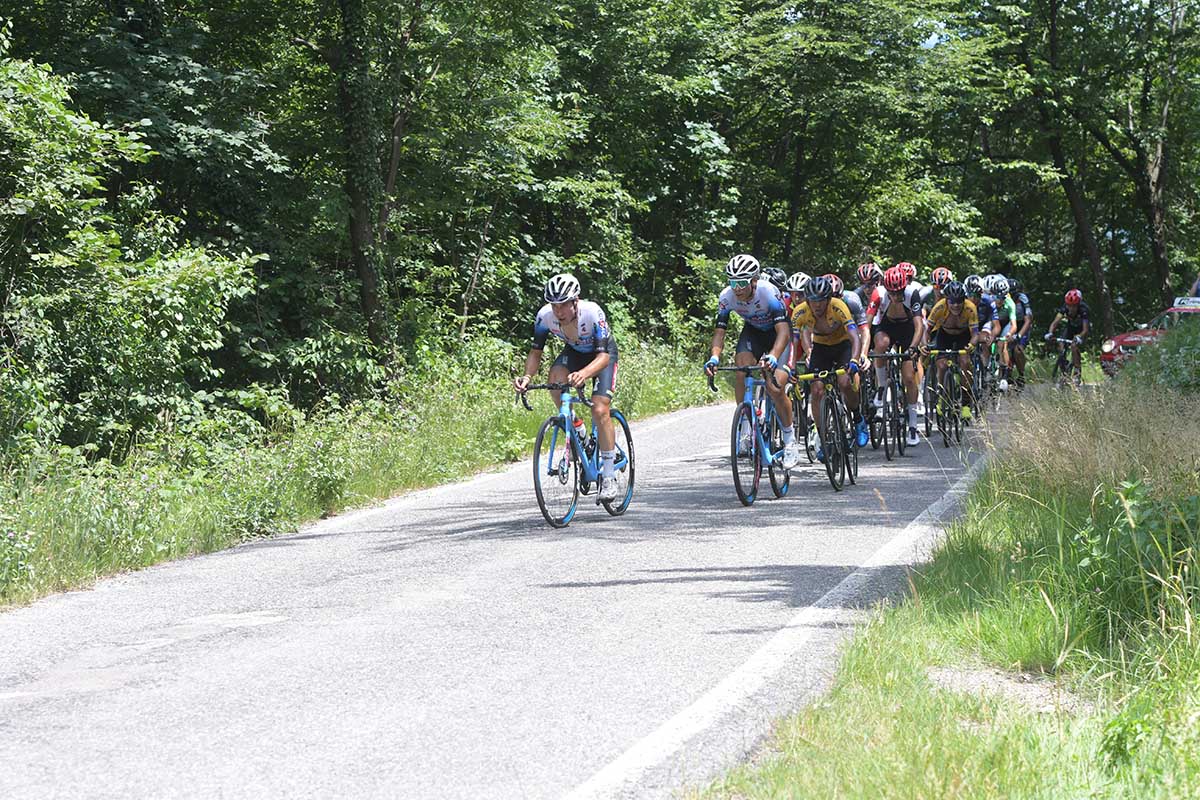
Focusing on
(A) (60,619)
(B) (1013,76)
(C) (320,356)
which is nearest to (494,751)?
(A) (60,619)

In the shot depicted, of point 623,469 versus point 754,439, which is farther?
point 754,439

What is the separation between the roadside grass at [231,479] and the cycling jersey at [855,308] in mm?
3675

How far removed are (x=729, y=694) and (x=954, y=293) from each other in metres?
12.2

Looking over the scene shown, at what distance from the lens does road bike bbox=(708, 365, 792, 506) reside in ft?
37.4

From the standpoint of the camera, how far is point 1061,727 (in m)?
4.59

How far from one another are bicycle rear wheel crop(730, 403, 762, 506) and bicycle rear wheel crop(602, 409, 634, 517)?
87cm

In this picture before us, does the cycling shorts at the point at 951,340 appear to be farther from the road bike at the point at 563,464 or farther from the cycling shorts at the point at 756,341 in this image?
the road bike at the point at 563,464

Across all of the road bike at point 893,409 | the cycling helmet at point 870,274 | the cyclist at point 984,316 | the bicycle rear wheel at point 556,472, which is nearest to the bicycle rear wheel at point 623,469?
the bicycle rear wheel at point 556,472

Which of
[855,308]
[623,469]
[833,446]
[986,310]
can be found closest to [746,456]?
[623,469]

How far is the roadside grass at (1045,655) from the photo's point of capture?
13.6 feet

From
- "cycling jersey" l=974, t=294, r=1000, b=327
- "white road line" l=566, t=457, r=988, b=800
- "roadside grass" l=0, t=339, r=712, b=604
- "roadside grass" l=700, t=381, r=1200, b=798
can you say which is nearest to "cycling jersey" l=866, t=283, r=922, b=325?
"cycling jersey" l=974, t=294, r=1000, b=327

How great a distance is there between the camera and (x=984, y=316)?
18.1 m

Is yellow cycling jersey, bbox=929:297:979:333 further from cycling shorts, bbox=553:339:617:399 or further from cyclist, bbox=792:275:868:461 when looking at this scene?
cycling shorts, bbox=553:339:617:399

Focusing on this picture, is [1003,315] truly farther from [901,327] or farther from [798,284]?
[798,284]
